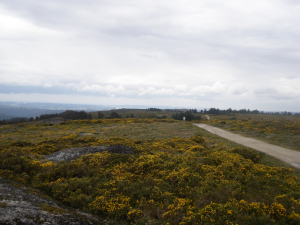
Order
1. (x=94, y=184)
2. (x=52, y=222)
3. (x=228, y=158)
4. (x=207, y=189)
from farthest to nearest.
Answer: (x=228, y=158), (x=94, y=184), (x=207, y=189), (x=52, y=222)

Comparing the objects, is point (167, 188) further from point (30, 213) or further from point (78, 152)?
point (78, 152)

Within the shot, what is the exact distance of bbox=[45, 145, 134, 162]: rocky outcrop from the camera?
474 inches

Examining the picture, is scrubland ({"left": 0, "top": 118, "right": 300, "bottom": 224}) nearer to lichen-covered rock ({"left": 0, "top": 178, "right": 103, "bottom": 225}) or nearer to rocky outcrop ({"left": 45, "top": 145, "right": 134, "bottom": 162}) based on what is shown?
lichen-covered rock ({"left": 0, "top": 178, "right": 103, "bottom": 225})

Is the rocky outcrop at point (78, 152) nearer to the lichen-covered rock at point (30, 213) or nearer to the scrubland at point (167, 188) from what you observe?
the scrubland at point (167, 188)

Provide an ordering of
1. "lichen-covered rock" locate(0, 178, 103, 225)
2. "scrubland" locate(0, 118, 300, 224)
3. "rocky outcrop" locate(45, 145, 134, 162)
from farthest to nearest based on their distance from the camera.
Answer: "rocky outcrop" locate(45, 145, 134, 162)
"scrubland" locate(0, 118, 300, 224)
"lichen-covered rock" locate(0, 178, 103, 225)

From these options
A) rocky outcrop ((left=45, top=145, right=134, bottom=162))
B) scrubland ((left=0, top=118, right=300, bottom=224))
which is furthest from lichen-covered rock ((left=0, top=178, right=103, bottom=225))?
rocky outcrop ((left=45, top=145, right=134, bottom=162))

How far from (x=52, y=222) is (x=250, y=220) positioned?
6304 millimetres

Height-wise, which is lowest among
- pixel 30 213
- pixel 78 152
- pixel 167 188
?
pixel 167 188

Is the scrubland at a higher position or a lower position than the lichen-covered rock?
lower

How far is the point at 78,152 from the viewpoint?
12.9m

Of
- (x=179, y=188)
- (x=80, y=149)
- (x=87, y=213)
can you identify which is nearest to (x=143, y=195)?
(x=179, y=188)

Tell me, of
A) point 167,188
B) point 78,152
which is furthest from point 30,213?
point 78,152

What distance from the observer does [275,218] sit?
5438 millimetres

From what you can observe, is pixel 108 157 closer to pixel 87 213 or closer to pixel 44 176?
pixel 44 176
